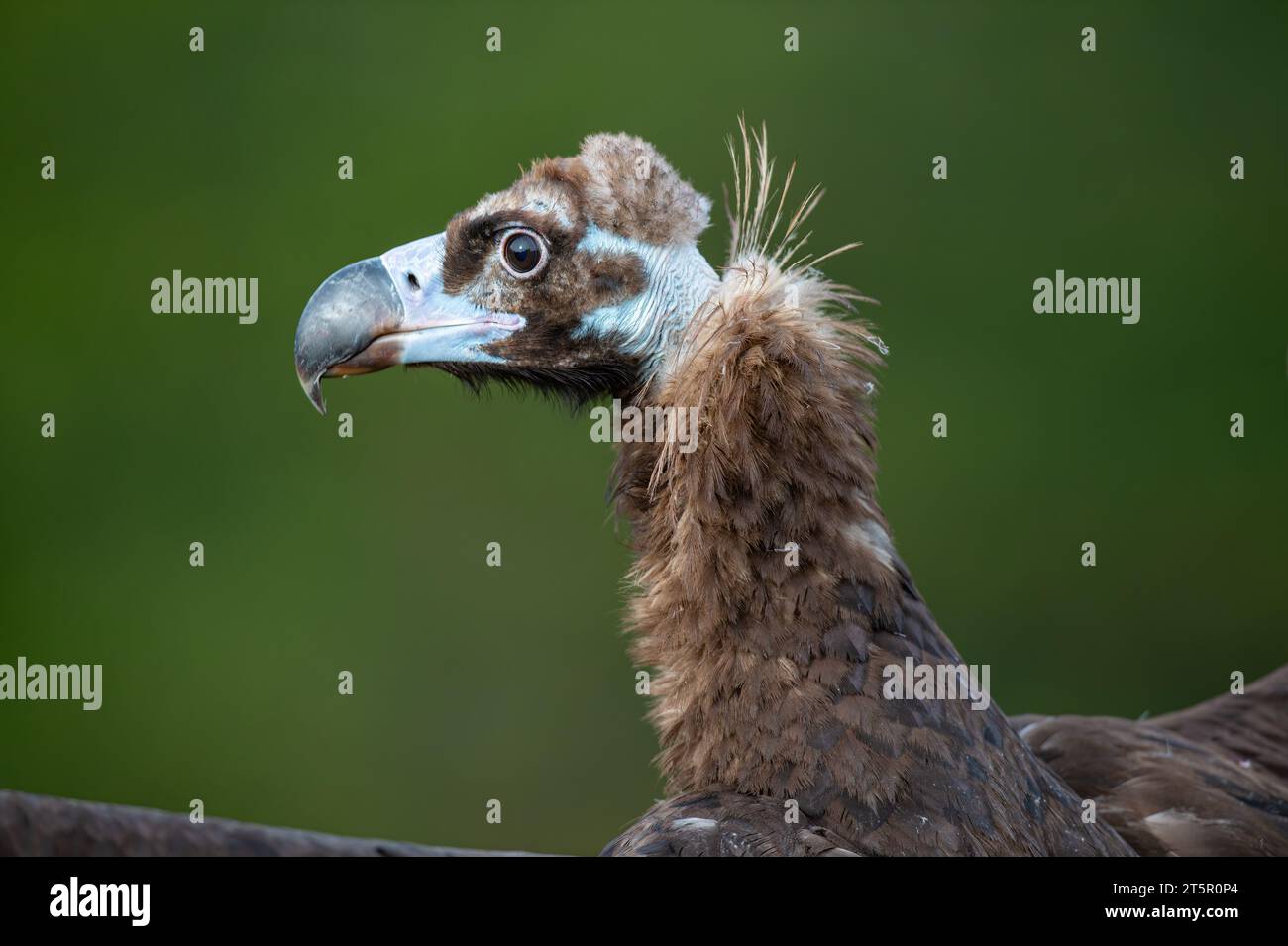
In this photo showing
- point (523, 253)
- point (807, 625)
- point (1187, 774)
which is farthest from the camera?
point (1187, 774)

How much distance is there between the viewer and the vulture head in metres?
3.01

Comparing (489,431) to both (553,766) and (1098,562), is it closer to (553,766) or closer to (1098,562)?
(553,766)

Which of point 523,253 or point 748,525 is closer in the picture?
point 748,525

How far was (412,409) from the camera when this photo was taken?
810 cm

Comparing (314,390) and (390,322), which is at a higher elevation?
(390,322)

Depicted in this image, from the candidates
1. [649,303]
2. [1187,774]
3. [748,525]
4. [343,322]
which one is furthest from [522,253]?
[1187,774]

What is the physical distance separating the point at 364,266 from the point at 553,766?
4818 mm

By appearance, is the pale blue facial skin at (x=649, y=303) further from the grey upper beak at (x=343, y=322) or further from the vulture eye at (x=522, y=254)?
the grey upper beak at (x=343, y=322)

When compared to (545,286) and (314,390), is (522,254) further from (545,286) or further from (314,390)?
(314,390)

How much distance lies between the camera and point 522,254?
301cm

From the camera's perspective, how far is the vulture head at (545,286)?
3.01 meters

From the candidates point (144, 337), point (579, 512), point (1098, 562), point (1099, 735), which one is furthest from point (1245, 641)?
point (144, 337)

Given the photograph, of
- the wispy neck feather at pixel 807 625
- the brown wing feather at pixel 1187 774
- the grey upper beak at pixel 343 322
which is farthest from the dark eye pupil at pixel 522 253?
the brown wing feather at pixel 1187 774

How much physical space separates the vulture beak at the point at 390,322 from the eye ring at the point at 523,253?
0.10 m
